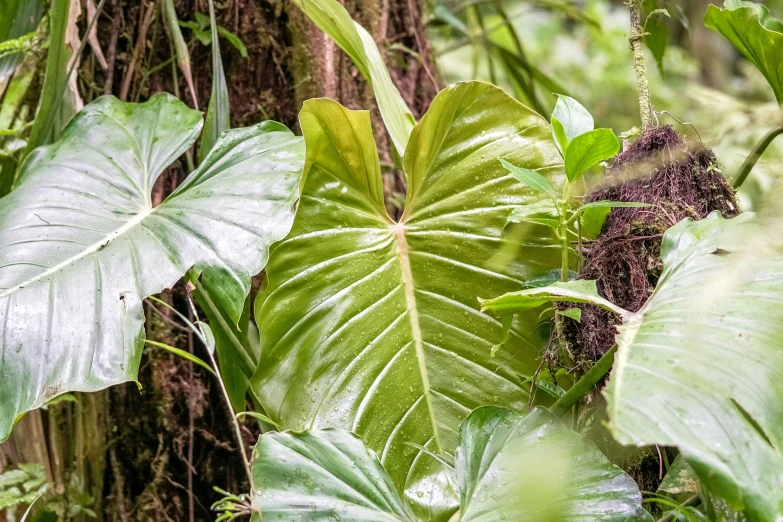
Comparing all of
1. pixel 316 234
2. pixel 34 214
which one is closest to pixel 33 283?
pixel 34 214

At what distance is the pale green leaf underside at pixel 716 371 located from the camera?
0.44 m

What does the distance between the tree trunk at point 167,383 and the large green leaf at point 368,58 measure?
1.23ft

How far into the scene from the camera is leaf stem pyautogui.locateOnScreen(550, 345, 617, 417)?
0.65 metres

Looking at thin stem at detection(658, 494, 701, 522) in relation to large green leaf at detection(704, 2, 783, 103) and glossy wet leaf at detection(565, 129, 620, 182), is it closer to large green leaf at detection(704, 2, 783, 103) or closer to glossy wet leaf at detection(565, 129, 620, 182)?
glossy wet leaf at detection(565, 129, 620, 182)

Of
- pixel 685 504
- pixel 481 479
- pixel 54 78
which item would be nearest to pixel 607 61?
pixel 54 78

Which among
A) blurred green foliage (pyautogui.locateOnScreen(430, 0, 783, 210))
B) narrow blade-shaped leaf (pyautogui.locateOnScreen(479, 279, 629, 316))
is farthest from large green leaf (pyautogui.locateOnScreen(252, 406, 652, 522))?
blurred green foliage (pyautogui.locateOnScreen(430, 0, 783, 210))

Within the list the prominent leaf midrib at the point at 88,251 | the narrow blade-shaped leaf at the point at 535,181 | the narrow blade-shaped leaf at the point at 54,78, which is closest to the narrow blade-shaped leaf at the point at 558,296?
the narrow blade-shaped leaf at the point at 535,181

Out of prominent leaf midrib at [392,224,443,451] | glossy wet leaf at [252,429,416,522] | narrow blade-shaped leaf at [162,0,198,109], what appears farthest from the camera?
narrow blade-shaped leaf at [162,0,198,109]

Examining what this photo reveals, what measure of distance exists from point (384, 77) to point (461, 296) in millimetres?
385

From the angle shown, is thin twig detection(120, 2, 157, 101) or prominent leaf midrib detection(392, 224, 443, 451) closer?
prominent leaf midrib detection(392, 224, 443, 451)

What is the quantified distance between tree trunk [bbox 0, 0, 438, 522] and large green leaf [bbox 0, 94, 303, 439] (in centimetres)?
29

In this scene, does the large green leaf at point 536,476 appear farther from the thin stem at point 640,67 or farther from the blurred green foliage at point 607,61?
the blurred green foliage at point 607,61

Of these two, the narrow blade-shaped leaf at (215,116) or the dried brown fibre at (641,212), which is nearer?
the dried brown fibre at (641,212)

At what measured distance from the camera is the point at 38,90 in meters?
1.38
